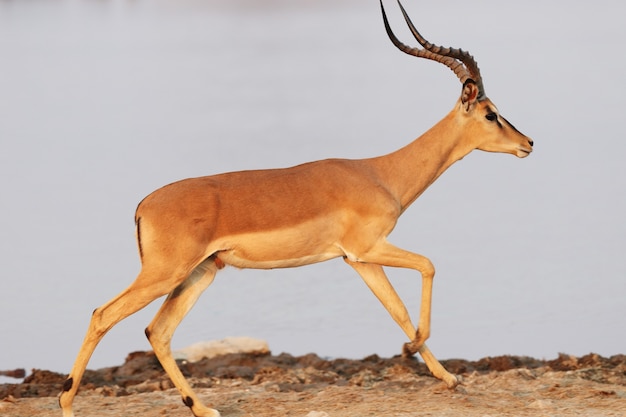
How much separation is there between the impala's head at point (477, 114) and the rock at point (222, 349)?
8.64 feet

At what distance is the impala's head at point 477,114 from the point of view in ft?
35.3

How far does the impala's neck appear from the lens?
35.0 ft

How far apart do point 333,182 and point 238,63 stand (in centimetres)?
2149

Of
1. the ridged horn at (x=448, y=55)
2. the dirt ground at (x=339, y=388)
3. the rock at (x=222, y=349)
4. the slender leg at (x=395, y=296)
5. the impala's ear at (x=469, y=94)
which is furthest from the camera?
the rock at (x=222, y=349)

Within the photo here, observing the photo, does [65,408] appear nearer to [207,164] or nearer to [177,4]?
[207,164]

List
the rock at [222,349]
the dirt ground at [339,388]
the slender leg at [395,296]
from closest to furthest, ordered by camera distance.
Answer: the dirt ground at [339,388] < the slender leg at [395,296] < the rock at [222,349]

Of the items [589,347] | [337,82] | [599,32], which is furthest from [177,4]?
[589,347]

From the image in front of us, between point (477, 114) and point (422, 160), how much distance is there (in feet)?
1.69

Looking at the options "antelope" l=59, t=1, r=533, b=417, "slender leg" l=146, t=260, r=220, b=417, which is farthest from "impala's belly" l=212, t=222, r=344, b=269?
"slender leg" l=146, t=260, r=220, b=417

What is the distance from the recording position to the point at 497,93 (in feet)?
82.9

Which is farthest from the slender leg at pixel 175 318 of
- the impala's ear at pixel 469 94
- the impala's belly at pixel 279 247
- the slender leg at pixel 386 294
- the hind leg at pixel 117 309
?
the impala's ear at pixel 469 94

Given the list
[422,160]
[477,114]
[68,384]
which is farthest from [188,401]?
[477,114]

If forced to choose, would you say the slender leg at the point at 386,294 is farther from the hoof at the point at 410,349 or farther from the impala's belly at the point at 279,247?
the impala's belly at the point at 279,247

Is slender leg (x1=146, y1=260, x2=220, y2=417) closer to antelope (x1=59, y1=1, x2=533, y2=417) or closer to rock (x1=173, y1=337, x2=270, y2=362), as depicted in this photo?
antelope (x1=59, y1=1, x2=533, y2=417)
